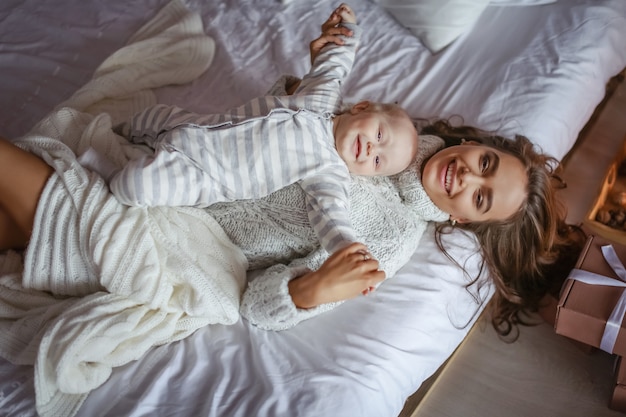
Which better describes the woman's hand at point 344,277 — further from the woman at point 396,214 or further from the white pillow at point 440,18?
the white pillow at point 440,18

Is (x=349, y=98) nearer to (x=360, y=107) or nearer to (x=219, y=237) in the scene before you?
(x=360, y=107)

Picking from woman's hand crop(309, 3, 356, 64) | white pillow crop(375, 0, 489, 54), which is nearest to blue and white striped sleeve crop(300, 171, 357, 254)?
woman's hand crop(309, 3, 356, 64)

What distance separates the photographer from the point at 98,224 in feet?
3.46

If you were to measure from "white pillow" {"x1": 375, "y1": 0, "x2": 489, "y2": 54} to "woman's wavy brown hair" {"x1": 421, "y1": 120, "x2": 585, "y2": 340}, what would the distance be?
1.01ft

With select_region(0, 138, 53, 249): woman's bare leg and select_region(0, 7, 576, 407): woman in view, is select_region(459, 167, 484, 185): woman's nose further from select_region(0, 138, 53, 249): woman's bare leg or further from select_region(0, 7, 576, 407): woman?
select_region(0, 138, 53, 249): woman's bare leg

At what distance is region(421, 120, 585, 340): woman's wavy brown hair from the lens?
124cm

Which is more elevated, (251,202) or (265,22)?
(265,22)

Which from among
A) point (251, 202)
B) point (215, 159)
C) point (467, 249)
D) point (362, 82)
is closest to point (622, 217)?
point (467, 249)

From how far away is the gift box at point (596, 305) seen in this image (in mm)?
1197

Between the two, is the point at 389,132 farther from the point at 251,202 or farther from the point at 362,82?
the point at 362,82

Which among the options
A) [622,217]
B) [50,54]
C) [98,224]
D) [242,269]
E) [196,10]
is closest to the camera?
[98,224]

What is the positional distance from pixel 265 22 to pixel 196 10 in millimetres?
232

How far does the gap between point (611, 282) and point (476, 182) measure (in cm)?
38

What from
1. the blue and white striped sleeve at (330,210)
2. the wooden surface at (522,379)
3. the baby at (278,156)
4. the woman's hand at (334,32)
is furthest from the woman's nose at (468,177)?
the wooden surface at (522,379)
